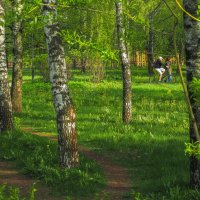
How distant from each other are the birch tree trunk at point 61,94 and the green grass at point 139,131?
4.99ft

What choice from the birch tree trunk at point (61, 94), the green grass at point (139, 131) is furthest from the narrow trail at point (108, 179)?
the birch tree trunk at point (61, 94)

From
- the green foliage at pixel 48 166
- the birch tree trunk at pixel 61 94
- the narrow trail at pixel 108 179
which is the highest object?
the birch tree trunk at pixel 61 94

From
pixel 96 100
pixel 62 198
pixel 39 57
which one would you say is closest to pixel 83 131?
pixel 39 57

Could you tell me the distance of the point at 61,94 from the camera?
29.0 ft

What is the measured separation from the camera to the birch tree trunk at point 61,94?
28.7 feet

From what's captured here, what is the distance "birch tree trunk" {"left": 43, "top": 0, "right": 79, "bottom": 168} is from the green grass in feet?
4.99

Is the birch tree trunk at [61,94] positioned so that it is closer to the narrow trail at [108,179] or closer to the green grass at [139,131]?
the narrow trail at [108,179]

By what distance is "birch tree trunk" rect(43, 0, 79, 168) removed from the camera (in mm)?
8750

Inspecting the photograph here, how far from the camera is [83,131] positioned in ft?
44.2

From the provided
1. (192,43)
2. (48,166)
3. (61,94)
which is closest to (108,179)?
(48,166)

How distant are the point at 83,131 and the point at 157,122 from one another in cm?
291

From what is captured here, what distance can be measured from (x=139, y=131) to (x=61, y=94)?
490cm

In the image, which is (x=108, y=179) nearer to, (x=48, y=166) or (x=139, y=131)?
(x=48, y=166)

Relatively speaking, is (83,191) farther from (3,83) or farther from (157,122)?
(157,122)
